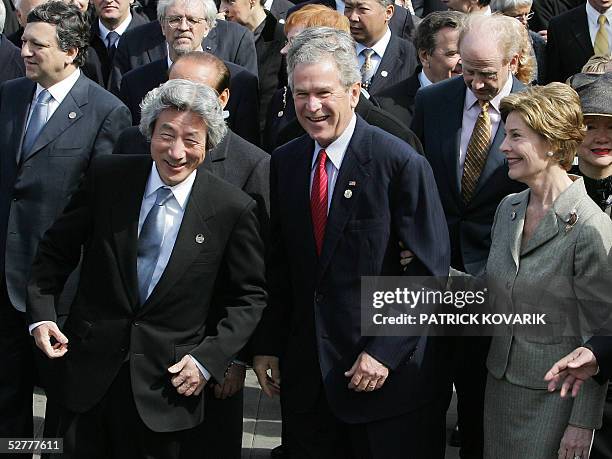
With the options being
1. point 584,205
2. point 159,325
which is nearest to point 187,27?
point 159,325

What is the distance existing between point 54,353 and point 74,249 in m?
0.45

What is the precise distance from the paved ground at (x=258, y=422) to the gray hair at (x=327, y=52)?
7.86 ft

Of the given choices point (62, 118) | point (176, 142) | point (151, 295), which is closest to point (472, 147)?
point (176, 142)

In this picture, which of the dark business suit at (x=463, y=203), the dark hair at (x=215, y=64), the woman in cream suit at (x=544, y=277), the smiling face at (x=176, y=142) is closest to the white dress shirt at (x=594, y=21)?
the dark business suit at (x=463, y=203)

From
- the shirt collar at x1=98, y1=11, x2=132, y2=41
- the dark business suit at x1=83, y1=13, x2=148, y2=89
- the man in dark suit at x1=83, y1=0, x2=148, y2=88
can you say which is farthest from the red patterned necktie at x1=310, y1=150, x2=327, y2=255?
the shirt collar at x1=98, y1=11, x2=132, y2=41

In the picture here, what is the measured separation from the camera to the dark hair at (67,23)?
5.66m

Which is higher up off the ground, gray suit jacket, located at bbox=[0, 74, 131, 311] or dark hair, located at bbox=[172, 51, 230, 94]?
dark hair, located at bbox=[172, 51, 230, 94]

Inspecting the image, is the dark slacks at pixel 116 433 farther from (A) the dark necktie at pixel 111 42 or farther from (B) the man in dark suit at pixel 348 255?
(A) the dark necktie at pixel 111 42

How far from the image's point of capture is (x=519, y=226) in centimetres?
438

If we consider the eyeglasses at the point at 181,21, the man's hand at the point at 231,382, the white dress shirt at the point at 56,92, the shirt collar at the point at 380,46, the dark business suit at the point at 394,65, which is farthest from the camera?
the shirt collar at the point at 380,46

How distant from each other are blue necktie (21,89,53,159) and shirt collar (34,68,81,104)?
2 cm

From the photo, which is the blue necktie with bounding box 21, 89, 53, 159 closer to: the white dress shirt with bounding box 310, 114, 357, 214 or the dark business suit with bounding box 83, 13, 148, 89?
the dark business suit with bounding box 83, 13, 148, 89

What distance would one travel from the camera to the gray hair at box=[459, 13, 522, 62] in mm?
5367

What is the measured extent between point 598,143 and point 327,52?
1226 millimetres
